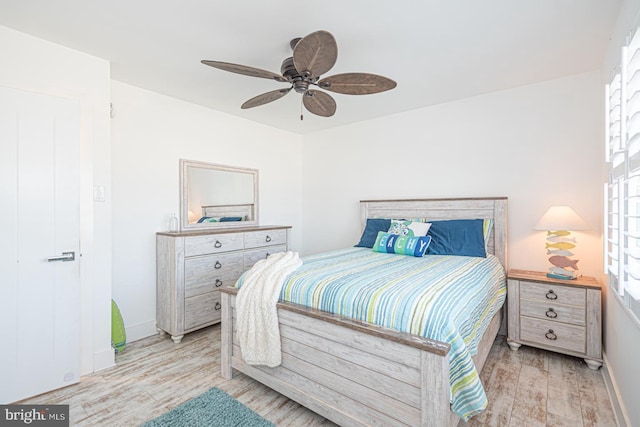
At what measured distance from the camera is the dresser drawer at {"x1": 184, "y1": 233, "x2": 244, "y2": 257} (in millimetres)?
2913

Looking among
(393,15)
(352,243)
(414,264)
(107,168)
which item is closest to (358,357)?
(414,264)

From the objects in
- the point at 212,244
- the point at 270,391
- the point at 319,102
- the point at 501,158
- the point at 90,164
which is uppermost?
the point at 319,102

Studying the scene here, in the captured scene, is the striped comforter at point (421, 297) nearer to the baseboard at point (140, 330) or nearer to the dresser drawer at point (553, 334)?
the dresser drawer at point (553, 334)

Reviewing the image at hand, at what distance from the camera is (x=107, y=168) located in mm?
2447

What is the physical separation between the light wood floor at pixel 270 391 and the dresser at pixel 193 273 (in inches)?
Answer: 13.9

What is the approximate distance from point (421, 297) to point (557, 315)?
1.73 m

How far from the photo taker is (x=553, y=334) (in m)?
2.48

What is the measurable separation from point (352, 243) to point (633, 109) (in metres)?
3.16

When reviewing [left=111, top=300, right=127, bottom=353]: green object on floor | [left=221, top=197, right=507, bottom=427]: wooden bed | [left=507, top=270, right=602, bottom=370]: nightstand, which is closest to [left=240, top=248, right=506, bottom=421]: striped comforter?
[left=221, top=197, right=507, bottom=427]: wooden bed

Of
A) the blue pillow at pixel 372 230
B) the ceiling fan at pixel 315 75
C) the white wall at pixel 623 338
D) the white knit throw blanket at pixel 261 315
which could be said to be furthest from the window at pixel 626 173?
the blue pillow at pixel 372 230

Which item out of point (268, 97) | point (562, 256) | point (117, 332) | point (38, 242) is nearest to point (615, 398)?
point (562, 256)

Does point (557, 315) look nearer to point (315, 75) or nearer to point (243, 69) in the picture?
point (315, 75)

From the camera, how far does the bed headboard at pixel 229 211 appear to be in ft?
11.6

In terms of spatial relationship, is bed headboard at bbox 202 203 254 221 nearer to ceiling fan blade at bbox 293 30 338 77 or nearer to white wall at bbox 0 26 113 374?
white wall at bbox 0 26 113 374
